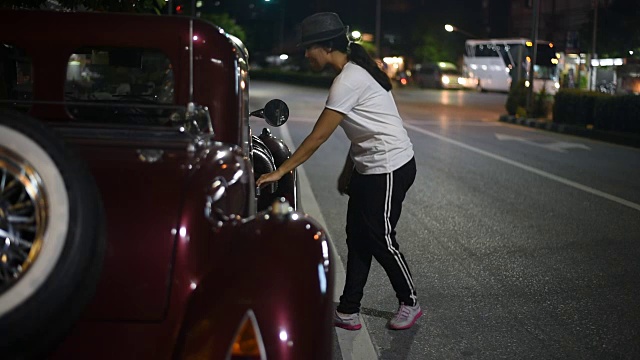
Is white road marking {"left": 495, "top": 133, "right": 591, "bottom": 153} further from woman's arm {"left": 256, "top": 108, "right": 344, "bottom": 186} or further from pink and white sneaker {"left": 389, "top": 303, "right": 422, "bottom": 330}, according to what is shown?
woman's arm {"left": 256, "top": 108, "right": 344, "bottom": 186}

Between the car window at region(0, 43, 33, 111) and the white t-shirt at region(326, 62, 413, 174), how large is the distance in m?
1.56

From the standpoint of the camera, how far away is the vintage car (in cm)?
256

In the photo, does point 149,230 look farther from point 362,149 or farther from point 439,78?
point 439,78

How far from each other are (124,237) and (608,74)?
4915 cm

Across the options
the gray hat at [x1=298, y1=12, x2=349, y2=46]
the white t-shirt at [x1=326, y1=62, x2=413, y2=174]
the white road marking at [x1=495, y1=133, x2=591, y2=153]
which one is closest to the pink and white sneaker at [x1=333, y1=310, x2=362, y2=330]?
the white t-shirt at [x1=326, y1=62, x2=413, y2=174]

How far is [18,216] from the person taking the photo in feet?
8.48

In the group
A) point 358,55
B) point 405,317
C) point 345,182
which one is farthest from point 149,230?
point 405,317

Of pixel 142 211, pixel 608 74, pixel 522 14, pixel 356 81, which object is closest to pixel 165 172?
pixel 142 211

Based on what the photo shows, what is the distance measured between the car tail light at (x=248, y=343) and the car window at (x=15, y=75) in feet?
6.26

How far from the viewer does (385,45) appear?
274ft

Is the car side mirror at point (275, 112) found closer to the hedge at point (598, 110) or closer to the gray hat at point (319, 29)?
the gray hat at point (319, 29)

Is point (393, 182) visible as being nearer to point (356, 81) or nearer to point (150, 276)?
point (356, 81)

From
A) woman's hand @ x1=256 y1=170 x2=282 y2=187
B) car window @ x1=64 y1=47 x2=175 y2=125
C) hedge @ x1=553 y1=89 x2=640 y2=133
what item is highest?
car window @ x1=64 y1=47 x2=175 y2=125

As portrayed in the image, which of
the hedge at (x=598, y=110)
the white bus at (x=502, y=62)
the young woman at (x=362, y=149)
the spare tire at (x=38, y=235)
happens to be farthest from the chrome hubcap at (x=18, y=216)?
the white bus at (x=502, y=62)
